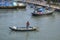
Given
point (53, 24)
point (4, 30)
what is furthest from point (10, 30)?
point (53, 24)

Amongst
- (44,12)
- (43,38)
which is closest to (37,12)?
(44,12)

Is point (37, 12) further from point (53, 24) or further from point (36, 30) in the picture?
point (36, 30)

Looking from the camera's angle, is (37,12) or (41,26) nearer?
(41,26)

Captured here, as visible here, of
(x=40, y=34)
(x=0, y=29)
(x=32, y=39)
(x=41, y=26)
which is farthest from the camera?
(x=41, y=26)

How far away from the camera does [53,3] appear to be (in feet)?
285

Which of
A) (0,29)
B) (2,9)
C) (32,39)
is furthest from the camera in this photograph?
(2,9)

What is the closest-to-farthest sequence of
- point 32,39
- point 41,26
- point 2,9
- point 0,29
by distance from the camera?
point 32,39 < point 0,29 < point 41,26 < point 2,9

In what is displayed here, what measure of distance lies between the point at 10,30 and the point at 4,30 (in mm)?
1184

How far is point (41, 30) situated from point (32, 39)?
6.21 meters

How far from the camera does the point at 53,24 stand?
5362 cm

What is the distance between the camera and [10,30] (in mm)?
46312

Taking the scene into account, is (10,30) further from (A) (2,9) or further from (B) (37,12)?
(A) (2,9)

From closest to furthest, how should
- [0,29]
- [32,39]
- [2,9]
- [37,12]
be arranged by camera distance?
1. [32,39]
2. [0,29]
3. [37,12]
4. [2,9]

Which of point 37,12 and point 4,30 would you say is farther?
point 37,12
